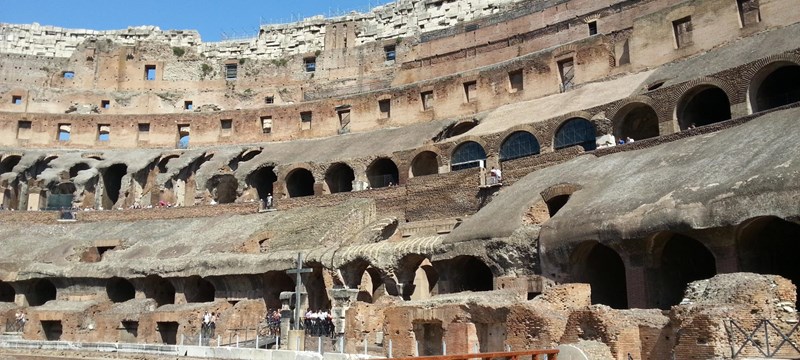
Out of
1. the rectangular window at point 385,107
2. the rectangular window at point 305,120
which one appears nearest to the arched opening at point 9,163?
the rectangular window at point 305,120

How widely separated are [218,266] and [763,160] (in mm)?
22260

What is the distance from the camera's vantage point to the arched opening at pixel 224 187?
44.9m

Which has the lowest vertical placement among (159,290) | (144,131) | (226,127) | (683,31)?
(159,290)

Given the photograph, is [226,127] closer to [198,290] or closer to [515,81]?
[198,290]

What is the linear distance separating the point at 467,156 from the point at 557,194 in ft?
38.3

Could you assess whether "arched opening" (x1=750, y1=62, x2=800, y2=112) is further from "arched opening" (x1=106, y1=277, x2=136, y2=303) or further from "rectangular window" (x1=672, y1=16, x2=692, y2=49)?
"arched opening" (x1=106, y1=277, x2=136, y2=303)

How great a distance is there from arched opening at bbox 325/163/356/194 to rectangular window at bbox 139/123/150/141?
19858 mm

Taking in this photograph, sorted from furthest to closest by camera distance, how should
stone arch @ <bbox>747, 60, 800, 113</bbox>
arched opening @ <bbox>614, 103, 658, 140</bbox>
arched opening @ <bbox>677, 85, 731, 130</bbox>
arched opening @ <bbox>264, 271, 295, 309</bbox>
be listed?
arched opening @ <bbox>264, 271, 295, 309</bbox>
arched opening @ <bbox>614, 103, 658, 140</bbox>
arched opening @ <bbox>677, 85, 731, 130</bbox>
stone arch @ <bbox>747, 60, 800, 113</bbox>

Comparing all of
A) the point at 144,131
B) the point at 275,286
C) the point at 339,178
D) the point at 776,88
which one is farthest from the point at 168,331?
the point at 144,131

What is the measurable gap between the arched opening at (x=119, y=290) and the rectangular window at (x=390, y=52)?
2924 centimetres

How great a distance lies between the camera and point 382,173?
40.8 meters

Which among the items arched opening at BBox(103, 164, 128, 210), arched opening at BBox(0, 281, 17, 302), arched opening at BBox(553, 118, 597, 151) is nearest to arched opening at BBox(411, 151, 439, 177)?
arched opening at BBox(553, 118, 597, 151)

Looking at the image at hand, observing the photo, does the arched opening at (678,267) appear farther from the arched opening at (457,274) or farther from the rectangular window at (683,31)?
the rectangular window at (683,31)

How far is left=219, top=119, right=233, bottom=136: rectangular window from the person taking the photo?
51.4 meters
